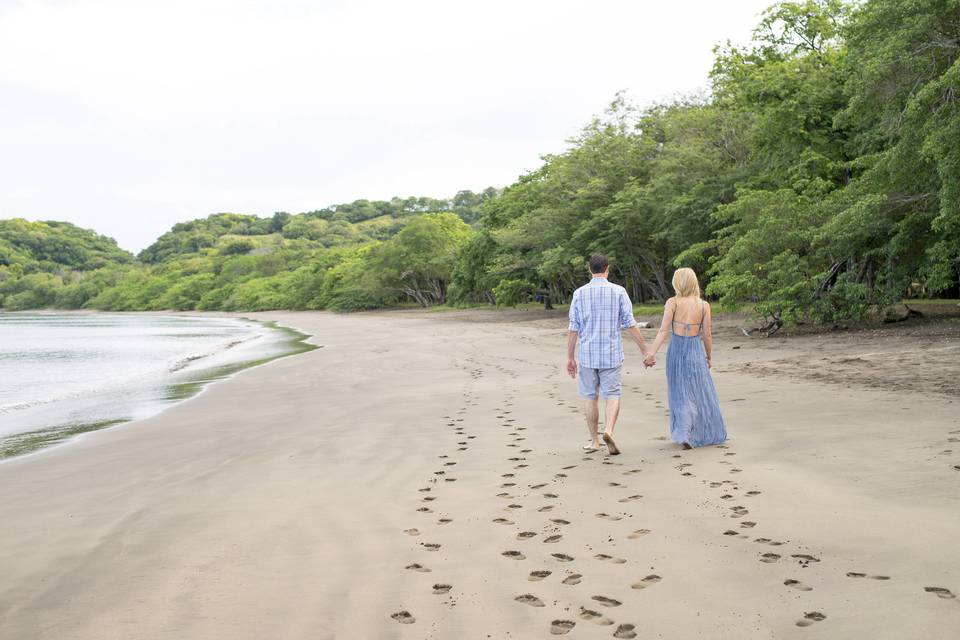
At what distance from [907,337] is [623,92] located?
2468 cm

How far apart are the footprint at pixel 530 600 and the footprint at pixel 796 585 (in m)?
1.13

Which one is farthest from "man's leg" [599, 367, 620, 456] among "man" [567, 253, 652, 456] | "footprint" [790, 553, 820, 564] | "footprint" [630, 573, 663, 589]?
"footprint" [630, 573, 663, 589]

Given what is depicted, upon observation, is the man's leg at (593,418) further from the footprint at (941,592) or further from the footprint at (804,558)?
the footprint at (941,592)

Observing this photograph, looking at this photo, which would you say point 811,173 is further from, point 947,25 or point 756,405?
point 756,405

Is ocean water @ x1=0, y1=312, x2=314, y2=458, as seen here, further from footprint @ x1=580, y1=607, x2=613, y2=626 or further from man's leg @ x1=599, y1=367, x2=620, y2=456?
footprint @ x1=580, y1=607, x2=613, y2=626

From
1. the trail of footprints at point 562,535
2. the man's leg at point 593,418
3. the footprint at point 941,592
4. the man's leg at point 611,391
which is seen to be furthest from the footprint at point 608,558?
the man's leg at point 593,418

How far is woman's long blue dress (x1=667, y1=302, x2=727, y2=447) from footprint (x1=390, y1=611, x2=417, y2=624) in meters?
3.81

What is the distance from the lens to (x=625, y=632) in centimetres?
299

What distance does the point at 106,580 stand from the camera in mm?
4012

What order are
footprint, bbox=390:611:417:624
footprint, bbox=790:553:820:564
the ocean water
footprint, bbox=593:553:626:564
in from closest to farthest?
1. footprint, bbox=390:611:417:624
2. footprint, bbox=790:553:820:564
3. footprint, bbox=593:553:626:564
4. the ocean water

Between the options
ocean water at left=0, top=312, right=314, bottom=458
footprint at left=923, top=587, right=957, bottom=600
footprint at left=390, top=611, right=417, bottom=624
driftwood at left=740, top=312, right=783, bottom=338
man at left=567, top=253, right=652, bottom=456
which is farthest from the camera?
driftwood at left=740, top=312, right=783, bottom=338

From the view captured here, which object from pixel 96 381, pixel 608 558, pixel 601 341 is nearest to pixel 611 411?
pixel 601 341

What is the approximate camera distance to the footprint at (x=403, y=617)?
3.22m

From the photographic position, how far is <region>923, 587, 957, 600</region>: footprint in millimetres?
3057
